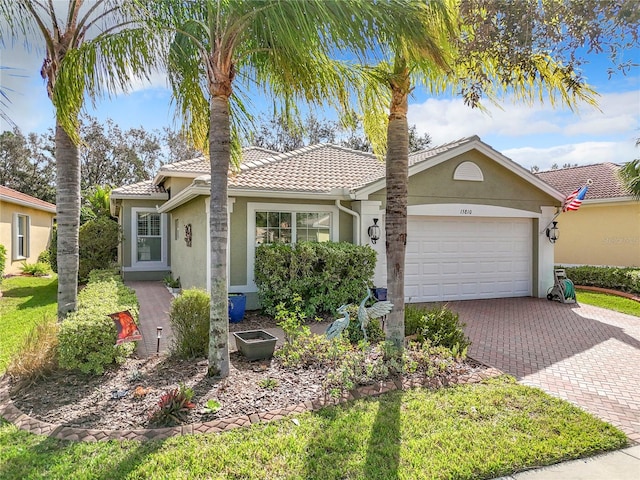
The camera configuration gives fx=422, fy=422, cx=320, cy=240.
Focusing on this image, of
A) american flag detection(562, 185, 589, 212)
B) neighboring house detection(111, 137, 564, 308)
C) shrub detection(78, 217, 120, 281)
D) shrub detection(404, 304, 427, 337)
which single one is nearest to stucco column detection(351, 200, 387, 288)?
neighboring house detection(111, 137, 564, 308)

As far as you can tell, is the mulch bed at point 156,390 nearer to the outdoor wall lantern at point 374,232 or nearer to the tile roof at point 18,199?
the outdoor wall lantern at point 374,232

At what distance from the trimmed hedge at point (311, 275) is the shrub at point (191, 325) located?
121 inches

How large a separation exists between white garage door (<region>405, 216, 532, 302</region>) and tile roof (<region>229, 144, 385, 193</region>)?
2464mm

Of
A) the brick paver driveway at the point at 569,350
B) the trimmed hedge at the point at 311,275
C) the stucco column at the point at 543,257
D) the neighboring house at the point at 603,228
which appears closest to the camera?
the brick paver driveway at the point at 569,350

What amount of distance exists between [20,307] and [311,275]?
831 cm

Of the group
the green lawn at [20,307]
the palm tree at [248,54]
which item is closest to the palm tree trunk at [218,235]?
the palm tree at [248,54]

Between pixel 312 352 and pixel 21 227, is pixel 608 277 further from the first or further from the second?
pixel 21 227

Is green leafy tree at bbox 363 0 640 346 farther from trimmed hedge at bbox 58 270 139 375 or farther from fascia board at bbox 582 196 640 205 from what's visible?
fascia board at bbox 582 196 640 205

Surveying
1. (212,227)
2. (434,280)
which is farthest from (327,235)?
(212,227)

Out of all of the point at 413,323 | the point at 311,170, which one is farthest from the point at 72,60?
the point at 311,170

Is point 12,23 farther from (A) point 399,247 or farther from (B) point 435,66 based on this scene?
(A) point 399,247

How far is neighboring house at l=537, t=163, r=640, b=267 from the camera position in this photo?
17.3m

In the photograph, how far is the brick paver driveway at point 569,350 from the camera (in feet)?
18.7

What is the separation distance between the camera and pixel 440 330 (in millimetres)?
7359
